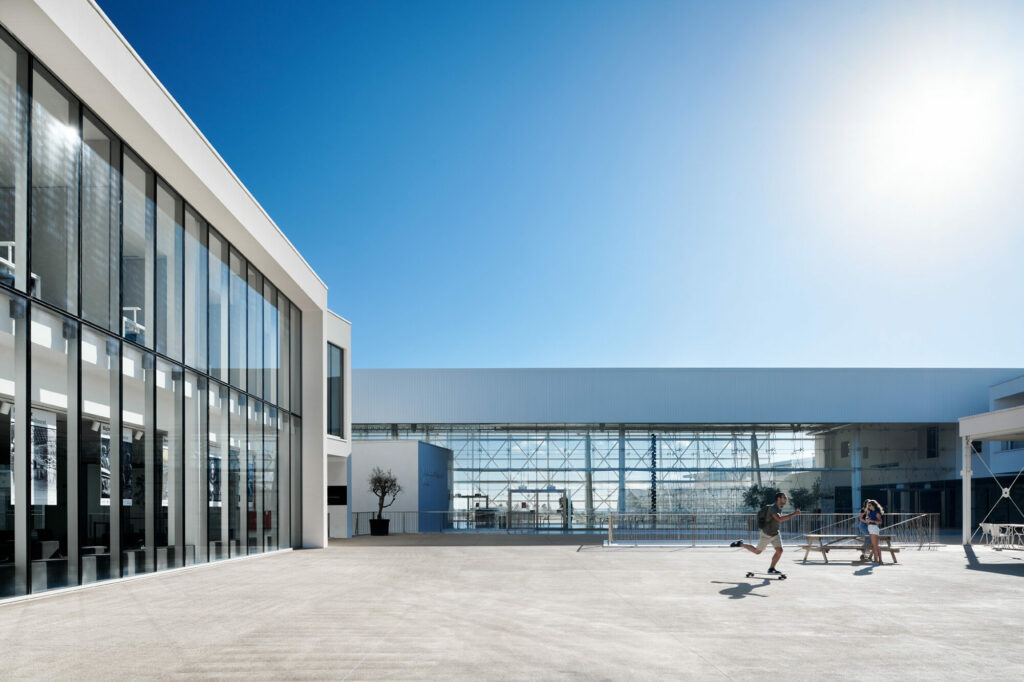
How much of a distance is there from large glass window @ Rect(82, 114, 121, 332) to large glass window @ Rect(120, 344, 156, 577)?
2.86 feet

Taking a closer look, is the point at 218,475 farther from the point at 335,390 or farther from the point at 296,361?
the point at 335,390

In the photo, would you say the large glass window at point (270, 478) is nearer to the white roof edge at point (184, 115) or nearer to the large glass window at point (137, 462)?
the white roof edge at point (184, 115)

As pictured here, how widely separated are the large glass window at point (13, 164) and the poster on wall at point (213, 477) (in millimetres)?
6415

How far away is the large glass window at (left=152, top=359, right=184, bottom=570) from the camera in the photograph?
43.9ft

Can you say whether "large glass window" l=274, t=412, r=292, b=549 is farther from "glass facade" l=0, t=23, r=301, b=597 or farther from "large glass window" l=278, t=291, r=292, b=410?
"glass facade" l=0, t=23, r=301, b=597

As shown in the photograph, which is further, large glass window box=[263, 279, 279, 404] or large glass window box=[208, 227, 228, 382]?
large glass window box=[263, 279, 279, 404]

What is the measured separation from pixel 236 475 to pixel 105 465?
5.71m

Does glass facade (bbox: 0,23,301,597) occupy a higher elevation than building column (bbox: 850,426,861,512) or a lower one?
higher

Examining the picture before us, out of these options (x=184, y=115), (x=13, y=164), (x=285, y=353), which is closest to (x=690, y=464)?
(x=285, y=353)

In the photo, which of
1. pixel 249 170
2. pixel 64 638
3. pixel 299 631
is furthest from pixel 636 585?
pixel 249 170

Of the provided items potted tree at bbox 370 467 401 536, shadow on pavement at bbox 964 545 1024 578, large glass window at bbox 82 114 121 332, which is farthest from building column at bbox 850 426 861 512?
large glass window at bbox 82 114 121 332

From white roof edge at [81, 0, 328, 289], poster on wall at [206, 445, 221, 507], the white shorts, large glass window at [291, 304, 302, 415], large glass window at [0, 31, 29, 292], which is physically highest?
white roof edge at [81, 0, 328, 289]

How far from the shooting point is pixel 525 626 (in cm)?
832

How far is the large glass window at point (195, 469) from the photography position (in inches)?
575
